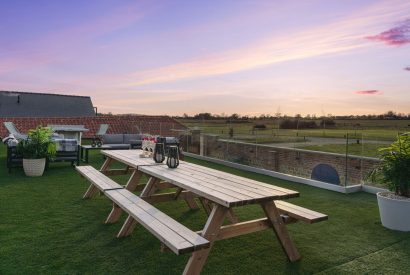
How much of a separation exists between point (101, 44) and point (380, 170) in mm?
8664

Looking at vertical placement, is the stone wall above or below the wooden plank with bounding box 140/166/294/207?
below

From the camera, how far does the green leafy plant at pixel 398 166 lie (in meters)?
3.73

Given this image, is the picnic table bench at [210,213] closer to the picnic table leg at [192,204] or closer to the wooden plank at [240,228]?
the wooden plank at [240,228]

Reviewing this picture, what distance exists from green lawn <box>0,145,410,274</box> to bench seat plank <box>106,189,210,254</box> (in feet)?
1.43

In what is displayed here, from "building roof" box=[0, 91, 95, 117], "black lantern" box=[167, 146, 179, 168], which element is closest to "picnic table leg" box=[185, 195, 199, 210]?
"black lantern" box=[167, 146, 179, 168]

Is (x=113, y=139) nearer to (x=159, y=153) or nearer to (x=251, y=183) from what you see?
(x=159, y=153)

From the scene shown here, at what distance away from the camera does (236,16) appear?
799 centimetres

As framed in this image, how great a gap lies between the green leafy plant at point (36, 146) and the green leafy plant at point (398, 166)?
20.1ft

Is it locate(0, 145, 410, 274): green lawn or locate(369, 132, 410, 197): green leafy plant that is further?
locate(369, 132, 410, 197): green leafy plant

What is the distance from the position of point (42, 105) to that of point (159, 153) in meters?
22.2

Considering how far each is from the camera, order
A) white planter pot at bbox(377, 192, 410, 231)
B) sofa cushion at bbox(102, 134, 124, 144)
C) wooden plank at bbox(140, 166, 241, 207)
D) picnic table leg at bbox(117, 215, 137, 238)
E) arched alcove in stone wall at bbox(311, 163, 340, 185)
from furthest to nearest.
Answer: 1. sofa cushion at bbox(102, 134, 124, 144)
2. arched alcove in stone wall at bbox(311, 163, 340, 185)
3. white planter pot at bbox(377, 192, 410, 231)
4. picnic table leg at bbox(117, 215, 137, 238)
5. wooden plank at bbox(140, 166, 241, 207)

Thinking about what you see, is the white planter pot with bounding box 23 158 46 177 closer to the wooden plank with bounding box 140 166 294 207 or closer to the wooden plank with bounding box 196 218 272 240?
the wooden plank with bounding box 140 166 294 207

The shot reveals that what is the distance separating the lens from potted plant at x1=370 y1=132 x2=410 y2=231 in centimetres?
370

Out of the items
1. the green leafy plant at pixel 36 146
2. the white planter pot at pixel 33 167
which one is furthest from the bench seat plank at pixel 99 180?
the green leafy plant at pixel 36 146
